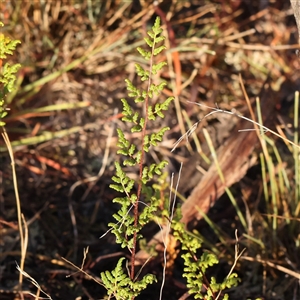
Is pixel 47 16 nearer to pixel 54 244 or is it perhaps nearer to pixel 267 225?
pixel 54 244

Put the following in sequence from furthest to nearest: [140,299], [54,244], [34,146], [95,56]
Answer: [95,56], [34,146], [54,244], [140,299]

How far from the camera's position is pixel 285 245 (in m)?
1.59

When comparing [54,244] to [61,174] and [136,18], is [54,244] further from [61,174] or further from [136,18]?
[136,18]

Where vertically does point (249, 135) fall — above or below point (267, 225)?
above

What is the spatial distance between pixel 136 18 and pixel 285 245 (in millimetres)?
1054

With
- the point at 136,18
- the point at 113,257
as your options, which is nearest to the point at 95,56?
the point at 136,18

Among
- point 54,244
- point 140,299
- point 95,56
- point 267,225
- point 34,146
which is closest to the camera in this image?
point 140,299

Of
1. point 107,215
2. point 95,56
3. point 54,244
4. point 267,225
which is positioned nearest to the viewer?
point 267,225

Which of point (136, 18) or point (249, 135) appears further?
point (136, 18)

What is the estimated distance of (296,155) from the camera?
1.63 metres

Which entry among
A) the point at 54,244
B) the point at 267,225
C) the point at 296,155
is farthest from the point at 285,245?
the point at 54,244

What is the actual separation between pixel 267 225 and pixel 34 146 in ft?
3.01

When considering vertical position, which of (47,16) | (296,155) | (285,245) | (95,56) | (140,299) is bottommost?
(140,299)

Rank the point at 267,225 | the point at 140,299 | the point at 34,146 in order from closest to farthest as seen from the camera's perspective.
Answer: the point at 140,299 → the point at 267,225 → the point at 34,146
